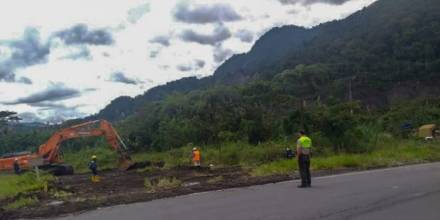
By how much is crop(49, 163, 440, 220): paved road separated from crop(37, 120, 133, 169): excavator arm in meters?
26.7

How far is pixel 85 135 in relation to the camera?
152 feet

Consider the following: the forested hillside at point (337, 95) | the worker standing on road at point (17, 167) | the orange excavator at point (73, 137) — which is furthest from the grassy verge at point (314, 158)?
the worker standing on road at point (17, 167)

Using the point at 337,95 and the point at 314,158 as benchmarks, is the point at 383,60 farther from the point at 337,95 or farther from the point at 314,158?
the point at 314,158

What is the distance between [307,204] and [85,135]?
110ft

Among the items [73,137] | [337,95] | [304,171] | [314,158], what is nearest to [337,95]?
[337,95]

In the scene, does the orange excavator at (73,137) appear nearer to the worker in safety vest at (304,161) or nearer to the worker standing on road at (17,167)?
the worker standing on road at (17,167)

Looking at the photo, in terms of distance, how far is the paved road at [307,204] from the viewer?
1327 centimetres

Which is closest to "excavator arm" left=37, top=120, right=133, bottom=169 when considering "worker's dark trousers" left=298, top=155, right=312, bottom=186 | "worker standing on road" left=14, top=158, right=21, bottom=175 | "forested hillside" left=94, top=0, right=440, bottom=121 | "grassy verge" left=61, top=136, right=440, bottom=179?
"worker standing on road" left=14, top=158, right=21, bottom=175

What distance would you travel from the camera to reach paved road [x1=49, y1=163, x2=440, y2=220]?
43.5 ft

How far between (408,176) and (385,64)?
86.2 metres

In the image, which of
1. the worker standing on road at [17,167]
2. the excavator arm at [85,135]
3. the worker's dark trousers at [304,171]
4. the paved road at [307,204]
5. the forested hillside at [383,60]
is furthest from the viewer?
the forested hillside at [383,60]

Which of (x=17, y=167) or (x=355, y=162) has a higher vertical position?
(x=17, y=167)

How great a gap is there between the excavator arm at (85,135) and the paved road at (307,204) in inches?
1052

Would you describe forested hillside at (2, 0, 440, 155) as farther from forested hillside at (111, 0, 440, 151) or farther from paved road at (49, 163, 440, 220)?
paved road at (49, 163, 440, 220)
